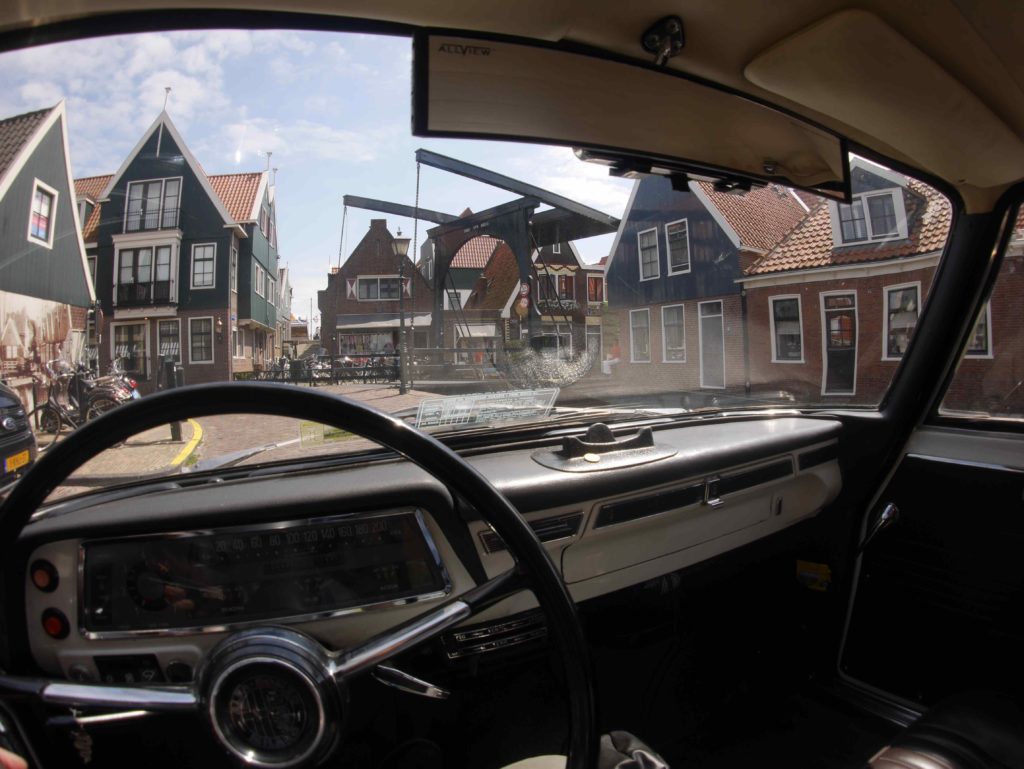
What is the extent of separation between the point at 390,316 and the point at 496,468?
0.55 meters

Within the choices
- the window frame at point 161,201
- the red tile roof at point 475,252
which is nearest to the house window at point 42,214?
the window frame at point 161,201

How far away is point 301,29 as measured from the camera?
126 cm

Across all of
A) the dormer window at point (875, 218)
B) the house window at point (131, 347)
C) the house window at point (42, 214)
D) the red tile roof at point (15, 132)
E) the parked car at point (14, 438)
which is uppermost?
the dormer window at point (875, 218)

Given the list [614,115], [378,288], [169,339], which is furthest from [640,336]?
[169,339]

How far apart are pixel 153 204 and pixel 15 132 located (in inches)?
9.5

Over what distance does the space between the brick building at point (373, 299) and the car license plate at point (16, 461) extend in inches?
24.4

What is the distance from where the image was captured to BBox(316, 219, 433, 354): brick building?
1.58 metres

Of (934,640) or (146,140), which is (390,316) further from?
(934,640)

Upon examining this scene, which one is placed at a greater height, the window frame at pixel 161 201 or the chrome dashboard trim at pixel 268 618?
the window frame at pixel 161 201

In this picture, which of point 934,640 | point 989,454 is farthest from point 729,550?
point 989,454

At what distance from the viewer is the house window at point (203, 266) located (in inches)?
53.2

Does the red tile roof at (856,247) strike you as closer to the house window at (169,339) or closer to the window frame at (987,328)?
the window frame at (987,328)

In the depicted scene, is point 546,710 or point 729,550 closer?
point 546,710

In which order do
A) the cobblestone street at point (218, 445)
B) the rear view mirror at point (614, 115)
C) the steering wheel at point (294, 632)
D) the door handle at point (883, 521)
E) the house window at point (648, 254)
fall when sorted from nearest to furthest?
the steering wheel at point (294, 632)
the cobblestone street at point (218, 445)
the rear view mirror at point (614, 115)
the house window at point (648, 254)
the door handle at point (883, 521)
